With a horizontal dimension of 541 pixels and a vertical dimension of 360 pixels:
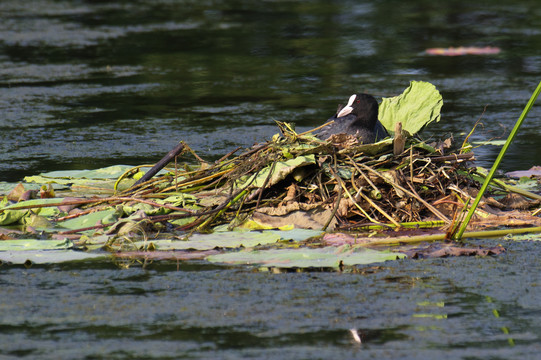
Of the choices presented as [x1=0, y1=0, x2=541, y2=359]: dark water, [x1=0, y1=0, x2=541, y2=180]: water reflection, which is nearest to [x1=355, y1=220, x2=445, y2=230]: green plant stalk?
[x1=0, y1=0, x2=541, y2=359]: dark water

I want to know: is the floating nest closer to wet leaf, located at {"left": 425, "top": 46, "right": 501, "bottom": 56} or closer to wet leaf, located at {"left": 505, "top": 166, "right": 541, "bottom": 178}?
wet leaf, located at {"left": 505, "top": 166, "right": 541, "bottom": 178}

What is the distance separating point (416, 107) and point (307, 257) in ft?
6.58

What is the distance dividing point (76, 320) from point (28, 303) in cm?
34

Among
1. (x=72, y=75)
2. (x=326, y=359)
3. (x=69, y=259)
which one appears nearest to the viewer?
(x=326, y=359)

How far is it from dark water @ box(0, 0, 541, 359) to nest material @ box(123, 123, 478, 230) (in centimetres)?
75

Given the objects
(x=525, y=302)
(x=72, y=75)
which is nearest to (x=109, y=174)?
(x=525, y=302)

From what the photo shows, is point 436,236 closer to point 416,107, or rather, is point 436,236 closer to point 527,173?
point 416,107

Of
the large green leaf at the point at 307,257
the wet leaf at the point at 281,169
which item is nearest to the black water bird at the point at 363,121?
the wet leaf at the point at 281,169

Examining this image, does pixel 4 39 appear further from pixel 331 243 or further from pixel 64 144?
pixel 331 243

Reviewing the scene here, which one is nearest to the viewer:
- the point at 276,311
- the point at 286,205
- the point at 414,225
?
the point at 276,311

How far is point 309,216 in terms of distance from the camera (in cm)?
511

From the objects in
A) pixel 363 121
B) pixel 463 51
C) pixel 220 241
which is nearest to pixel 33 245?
pixel 220 241

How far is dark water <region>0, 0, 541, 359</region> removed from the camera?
3500 millimetres

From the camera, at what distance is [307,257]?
14.5ft
